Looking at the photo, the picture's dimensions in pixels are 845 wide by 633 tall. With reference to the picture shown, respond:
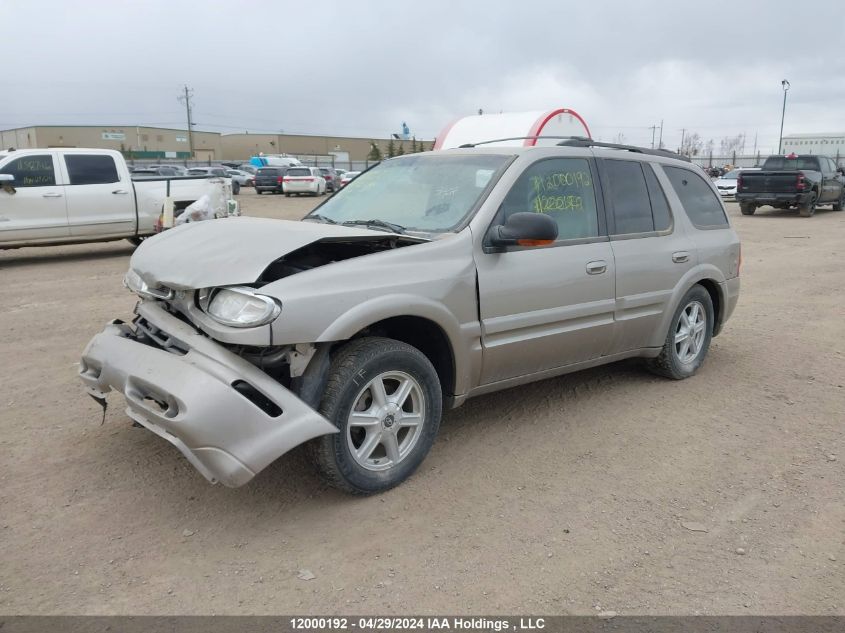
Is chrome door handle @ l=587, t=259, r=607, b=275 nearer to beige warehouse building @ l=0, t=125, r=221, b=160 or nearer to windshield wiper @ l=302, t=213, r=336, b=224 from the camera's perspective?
windshield wiper @ l=302, t=213, r=336, b=224

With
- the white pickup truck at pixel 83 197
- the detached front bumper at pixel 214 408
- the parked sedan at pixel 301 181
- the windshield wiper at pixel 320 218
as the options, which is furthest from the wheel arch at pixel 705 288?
the parked sedan at pixel 301 181

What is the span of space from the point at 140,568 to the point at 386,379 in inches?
55.3

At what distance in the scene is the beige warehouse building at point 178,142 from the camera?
80438 mm

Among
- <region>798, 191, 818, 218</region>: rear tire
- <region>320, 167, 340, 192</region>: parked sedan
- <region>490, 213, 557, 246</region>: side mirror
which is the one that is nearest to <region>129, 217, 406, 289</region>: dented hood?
<region>490, 213, 557, 246</region>: side mirror

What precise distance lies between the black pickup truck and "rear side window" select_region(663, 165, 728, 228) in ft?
55.4

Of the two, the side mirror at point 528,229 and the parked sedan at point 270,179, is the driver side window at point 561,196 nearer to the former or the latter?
the side mirror at point 528,229

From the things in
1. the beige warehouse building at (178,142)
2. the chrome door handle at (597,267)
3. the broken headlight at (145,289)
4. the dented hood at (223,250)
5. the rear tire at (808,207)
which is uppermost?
the beige warehouse building at (178,142)

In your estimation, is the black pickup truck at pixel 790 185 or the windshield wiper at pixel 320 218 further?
the black pickup truck at pixel 790 185

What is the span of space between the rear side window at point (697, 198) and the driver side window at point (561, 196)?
109cm

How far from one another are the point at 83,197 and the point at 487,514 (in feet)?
34.2

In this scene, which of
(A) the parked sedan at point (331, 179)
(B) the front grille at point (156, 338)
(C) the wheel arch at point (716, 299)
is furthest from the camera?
(A) the parked sedan at point (331, 179)

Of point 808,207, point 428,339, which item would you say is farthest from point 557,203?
point 808,207

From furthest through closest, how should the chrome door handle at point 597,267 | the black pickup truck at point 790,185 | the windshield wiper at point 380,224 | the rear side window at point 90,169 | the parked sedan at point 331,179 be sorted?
the parked sedan at point 331,179
the black pickup truck at point 790,185
the rear side window at point 90,169
the chrome door handle at point 597,267
the windshield wiper at point 380,224

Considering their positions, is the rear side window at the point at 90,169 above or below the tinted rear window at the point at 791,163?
above
